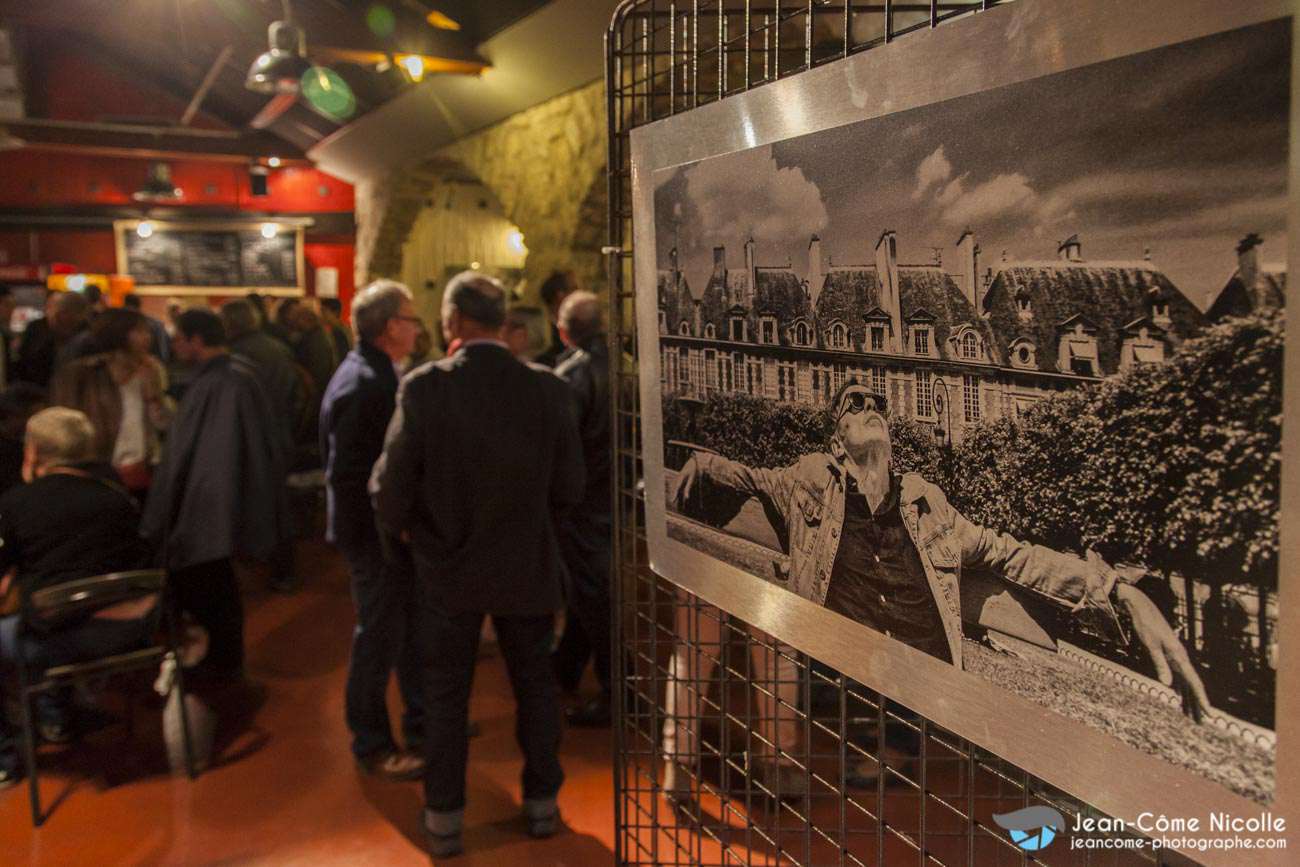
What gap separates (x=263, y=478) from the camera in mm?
3889

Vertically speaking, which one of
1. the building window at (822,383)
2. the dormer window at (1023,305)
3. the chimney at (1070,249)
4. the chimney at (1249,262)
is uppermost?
the chimney at (1070,249)

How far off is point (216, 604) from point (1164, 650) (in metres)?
3.90

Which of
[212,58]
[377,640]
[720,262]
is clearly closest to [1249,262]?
[720,262]

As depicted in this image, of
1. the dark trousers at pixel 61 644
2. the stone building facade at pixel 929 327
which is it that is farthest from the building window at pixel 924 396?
the dark trousers at pixel 61 644

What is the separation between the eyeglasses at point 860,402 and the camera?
1000 mm

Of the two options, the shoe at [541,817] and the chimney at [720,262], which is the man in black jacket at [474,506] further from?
the chimney at [720,262]

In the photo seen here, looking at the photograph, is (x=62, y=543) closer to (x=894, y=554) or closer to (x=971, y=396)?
(x=894, y=554)

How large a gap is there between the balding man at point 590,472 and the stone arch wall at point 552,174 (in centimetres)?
143

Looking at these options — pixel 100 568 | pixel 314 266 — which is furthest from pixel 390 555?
pixel 314 266

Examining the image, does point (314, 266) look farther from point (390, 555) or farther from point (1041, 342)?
point (1041, 342)

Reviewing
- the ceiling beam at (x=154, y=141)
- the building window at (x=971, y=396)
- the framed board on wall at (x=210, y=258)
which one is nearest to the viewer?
the building window at (x=971, y=396)

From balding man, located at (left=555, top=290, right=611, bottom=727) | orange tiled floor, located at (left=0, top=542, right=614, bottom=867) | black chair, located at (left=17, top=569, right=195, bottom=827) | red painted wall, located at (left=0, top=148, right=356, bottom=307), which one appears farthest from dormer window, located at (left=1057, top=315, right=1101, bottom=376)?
red painted wall, located at (left=0, top=148, right=356, bottom=307)

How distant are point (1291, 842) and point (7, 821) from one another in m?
3.40

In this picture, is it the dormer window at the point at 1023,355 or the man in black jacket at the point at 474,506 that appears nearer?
the dormer window at the point at 1023,355
